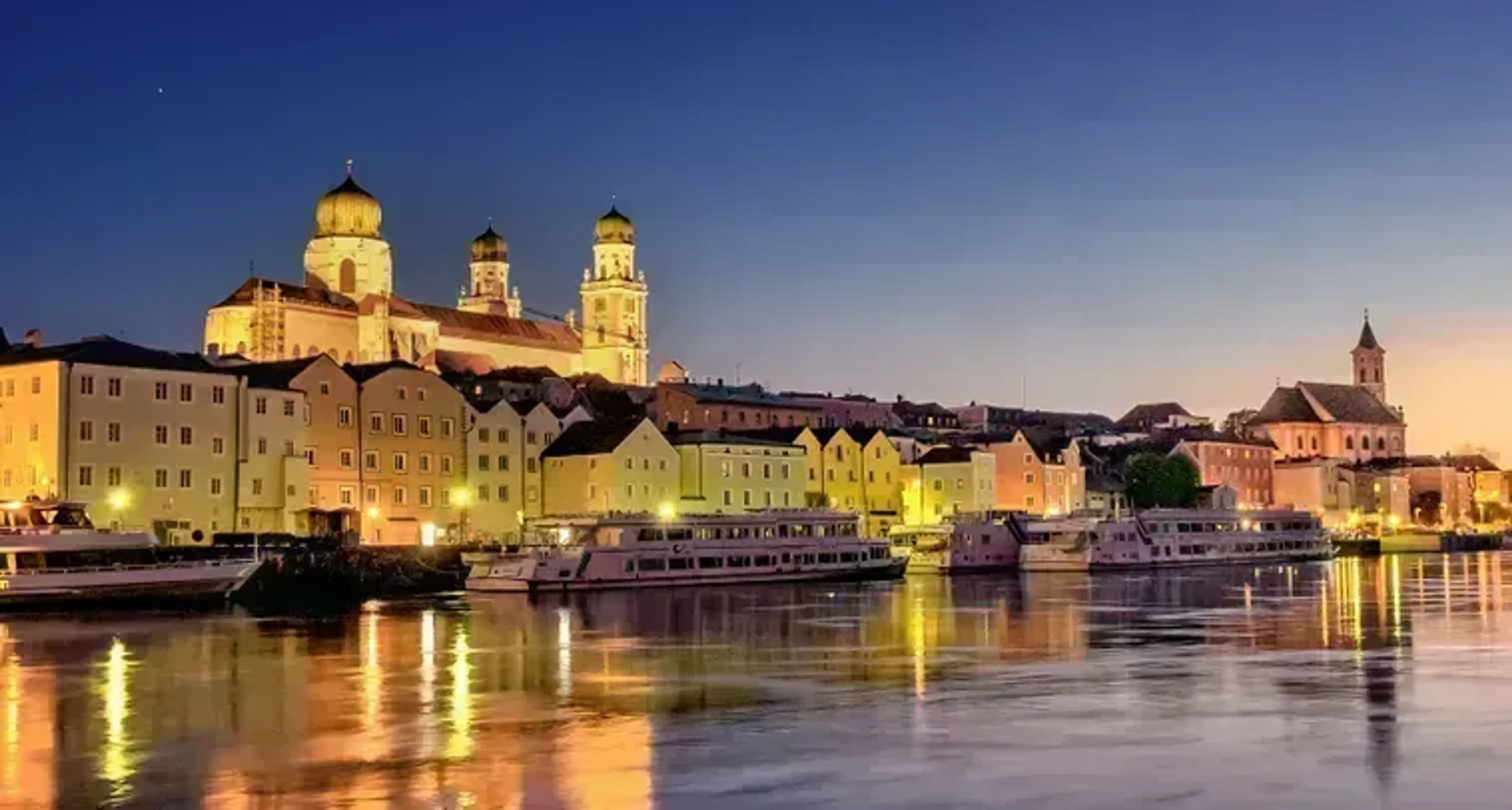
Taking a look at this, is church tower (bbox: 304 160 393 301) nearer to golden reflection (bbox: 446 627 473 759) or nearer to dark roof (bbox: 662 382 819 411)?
dark roof (bbox: 662 382 819 411)

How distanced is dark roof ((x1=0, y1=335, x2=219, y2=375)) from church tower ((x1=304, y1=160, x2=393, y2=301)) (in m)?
55.1

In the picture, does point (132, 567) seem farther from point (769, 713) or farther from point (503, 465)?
point (769, 713)

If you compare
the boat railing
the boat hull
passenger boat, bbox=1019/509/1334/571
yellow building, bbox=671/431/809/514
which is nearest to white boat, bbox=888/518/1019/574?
passenger boat, bbox=1019/509/1334/571

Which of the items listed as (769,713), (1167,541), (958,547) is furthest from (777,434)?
(769,713)

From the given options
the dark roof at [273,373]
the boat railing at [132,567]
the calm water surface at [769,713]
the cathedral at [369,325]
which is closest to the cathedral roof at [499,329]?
the cathedral at [369,325]

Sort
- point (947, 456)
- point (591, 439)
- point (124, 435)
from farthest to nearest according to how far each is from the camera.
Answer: point (947, 456), point (591, 439), point (124, 435)

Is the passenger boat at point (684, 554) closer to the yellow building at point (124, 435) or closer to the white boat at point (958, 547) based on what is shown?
the white boat at point (958, 547)

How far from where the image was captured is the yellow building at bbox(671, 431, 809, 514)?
10612 centimetres

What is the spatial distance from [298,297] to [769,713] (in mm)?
108917

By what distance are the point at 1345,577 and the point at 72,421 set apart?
58229mm

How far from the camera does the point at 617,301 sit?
18138 centimetres

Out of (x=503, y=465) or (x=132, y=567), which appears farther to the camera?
(x=503, y=465)

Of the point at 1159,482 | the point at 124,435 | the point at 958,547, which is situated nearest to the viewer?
the point at 124,435

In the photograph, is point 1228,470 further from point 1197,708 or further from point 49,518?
point 1197,708
